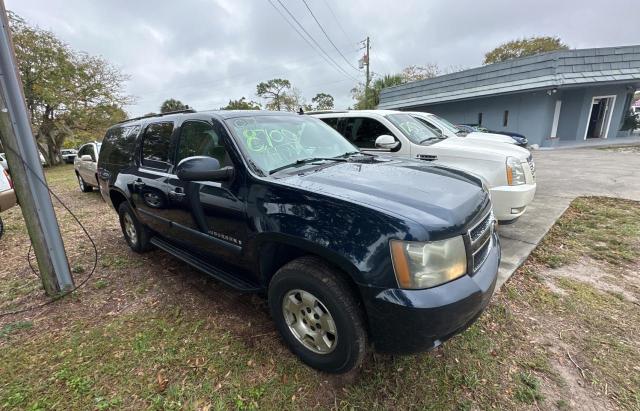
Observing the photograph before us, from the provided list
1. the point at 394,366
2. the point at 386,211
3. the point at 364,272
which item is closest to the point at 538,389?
the point at 394,366

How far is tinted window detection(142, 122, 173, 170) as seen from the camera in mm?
3209

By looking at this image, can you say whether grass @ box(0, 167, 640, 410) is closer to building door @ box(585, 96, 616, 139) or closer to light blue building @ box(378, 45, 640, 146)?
light blue building @ box(378, 45, 640, 146)

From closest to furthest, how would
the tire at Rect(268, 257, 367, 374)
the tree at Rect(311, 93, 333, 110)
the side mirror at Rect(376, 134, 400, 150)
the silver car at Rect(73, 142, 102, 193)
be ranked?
the tire at Rect(268, 257, 367, 374) < the side mirror at Rect(376, 134, 400, 150) < the silver car at Rect(73, 142, 102, 193) < the tree at Rect(311, 93, 333, 110)

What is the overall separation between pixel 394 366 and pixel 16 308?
3.59 metres

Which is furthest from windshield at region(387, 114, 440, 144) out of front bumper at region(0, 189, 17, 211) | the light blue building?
the light blue building

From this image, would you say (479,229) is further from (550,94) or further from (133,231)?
(550,94)

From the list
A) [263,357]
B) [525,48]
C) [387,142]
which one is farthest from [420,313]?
[525,48]

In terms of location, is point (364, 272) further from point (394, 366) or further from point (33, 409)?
point (33, 409)

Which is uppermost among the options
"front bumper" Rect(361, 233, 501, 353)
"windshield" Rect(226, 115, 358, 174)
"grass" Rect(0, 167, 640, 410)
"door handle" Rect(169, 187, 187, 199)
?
"windshield" Rect(226, 115, 358, 174)

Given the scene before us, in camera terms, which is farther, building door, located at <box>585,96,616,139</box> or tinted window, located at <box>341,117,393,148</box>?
building door, located at <box>585,96,616,139</box>

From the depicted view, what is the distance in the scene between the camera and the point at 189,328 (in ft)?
Answer: 8.91

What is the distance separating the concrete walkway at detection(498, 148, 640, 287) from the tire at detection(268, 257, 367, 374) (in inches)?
79.8

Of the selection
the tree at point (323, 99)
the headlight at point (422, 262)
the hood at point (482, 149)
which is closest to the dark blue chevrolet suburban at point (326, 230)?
the headlight at point (422, 262)

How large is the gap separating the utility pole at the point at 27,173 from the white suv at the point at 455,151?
12.5ft
